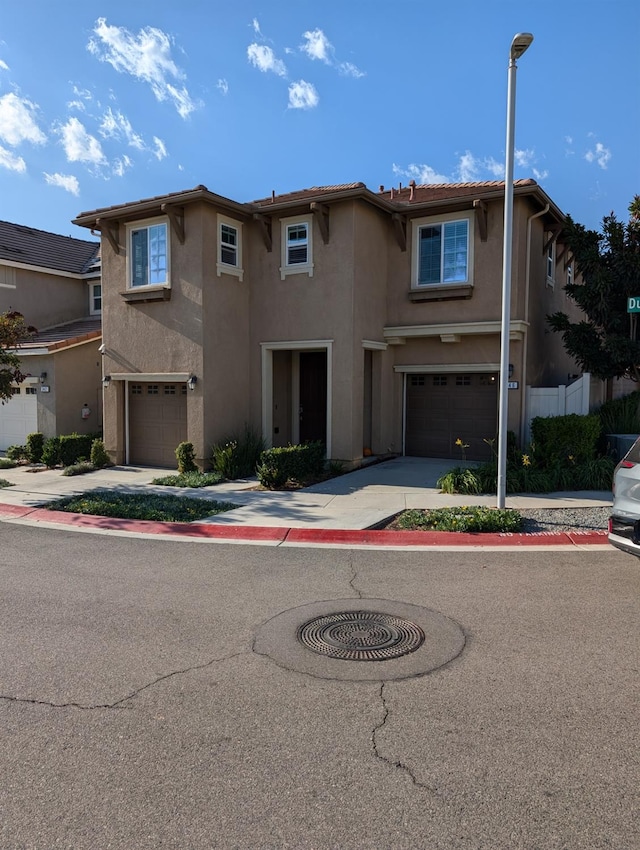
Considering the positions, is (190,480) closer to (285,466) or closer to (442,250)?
(285,466)

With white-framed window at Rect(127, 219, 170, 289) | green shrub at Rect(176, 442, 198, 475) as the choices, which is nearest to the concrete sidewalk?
green shrub at Rect(176, 442, 198, 475)

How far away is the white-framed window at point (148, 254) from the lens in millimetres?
14844

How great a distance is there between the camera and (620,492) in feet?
21.1

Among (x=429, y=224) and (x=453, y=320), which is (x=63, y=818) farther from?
(x=429, y=224)

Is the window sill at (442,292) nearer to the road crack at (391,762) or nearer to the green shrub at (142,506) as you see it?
the green shrub at (142,506)

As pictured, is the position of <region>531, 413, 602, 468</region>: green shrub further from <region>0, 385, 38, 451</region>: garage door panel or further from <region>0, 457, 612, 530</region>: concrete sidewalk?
<region>0, 385, 38, 451</region>: garage door panel

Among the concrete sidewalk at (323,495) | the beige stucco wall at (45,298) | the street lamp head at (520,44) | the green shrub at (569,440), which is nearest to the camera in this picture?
the street lamp head at (520,44)

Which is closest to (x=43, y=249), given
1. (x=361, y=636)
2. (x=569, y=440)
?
(x=569, y=440)

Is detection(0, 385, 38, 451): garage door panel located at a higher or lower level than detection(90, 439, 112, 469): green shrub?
higher

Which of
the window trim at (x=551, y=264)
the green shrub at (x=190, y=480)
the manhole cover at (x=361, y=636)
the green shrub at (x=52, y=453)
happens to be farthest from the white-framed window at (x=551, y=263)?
the green shrub at (x=52, y=453)

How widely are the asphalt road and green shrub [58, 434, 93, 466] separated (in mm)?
10028

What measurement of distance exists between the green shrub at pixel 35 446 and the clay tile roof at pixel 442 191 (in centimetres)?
1096

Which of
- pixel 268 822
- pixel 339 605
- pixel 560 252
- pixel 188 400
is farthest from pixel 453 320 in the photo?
pixel 268 822

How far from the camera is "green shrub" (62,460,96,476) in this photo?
14.8 metres
